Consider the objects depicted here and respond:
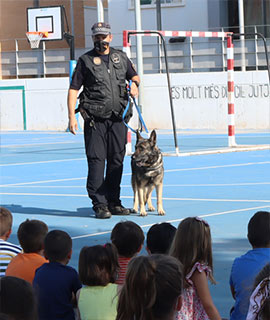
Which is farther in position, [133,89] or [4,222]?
[133,89]

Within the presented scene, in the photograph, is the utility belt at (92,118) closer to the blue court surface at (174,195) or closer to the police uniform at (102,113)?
the police uniform at (102,113)

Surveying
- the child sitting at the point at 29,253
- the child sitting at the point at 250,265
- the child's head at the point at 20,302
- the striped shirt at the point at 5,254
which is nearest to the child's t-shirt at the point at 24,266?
the child sitting at the point at 29,253

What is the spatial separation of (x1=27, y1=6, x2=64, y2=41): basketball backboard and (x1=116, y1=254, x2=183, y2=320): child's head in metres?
37.0

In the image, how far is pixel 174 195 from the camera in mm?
12336

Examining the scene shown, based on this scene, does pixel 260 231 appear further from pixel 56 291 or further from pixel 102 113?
pixel 102 113

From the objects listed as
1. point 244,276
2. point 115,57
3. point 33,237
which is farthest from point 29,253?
point 115,57

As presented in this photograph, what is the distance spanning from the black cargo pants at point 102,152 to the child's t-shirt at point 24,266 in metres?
4.91

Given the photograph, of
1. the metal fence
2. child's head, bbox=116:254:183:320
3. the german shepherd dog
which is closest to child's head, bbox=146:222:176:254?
child's head, bbox=116:254:183:320

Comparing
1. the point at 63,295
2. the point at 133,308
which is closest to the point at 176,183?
the point at 63,295

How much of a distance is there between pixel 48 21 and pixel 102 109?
1229 inches

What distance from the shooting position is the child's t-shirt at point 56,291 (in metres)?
5.10

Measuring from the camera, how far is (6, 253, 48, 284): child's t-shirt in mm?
5504

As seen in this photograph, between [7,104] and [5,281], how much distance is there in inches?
1448

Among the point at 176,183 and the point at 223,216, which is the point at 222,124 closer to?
the point at 176,183
